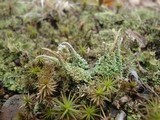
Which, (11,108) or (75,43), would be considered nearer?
(11,108)

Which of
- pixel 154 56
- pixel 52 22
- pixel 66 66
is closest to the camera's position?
pixel 66 66

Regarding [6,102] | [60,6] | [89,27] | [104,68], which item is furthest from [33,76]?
[60,6]

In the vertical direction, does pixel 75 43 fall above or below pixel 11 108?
above

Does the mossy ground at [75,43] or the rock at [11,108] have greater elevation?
the mossy ground at [75,43]

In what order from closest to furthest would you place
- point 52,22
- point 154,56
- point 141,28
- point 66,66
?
point 66,66 → point 154,56 → point 141,28 → point 52,22

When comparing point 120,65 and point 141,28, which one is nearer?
point 120,65

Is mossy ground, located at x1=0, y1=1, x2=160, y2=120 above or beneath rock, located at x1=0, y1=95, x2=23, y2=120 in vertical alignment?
above

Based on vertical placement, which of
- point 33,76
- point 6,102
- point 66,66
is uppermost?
point 66,66

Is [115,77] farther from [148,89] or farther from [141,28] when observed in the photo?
[141,28]
